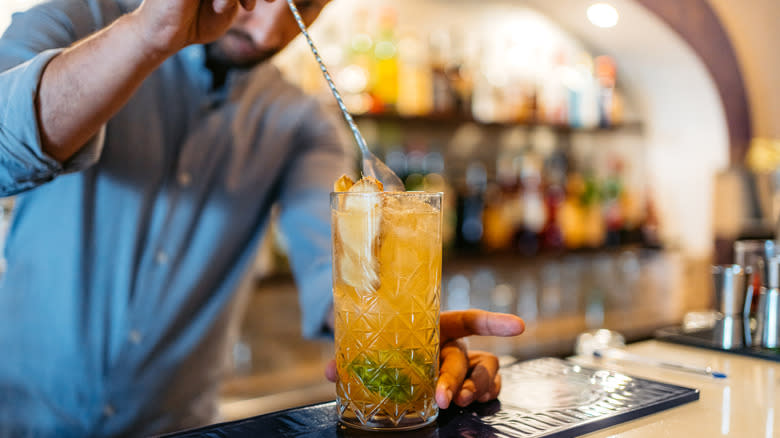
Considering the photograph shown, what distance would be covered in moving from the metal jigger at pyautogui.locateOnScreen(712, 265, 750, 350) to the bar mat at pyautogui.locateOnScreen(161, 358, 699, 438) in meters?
0.34

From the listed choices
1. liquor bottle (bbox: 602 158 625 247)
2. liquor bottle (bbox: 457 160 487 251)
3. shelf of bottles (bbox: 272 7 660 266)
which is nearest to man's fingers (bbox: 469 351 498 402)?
shelf of bottles (bbox: 272 7 660 266)

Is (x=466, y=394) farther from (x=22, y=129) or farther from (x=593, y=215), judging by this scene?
(x=593, y=215)

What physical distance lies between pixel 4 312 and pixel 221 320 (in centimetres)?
37

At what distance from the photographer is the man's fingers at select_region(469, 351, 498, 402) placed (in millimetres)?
755

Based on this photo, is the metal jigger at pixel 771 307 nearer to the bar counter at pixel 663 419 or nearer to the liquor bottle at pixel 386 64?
the bar counter at pixel 663 419

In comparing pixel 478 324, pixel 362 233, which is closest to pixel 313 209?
pixel 478 324

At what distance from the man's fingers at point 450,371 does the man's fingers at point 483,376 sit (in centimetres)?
1

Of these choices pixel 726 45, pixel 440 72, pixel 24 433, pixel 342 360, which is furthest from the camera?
pixel 726 45

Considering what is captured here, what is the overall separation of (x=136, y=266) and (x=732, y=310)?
39.6 inches

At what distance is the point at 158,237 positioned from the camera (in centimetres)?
121

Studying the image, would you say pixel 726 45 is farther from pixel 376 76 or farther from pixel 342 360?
pixel 342 360

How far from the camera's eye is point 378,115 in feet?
7.12

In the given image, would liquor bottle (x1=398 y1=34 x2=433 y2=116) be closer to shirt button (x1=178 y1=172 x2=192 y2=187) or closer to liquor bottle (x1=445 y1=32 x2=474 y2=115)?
liquor bottle (x1=445 y1=32 x2=474 y2=115)

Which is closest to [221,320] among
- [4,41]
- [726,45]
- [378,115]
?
[4,41]
